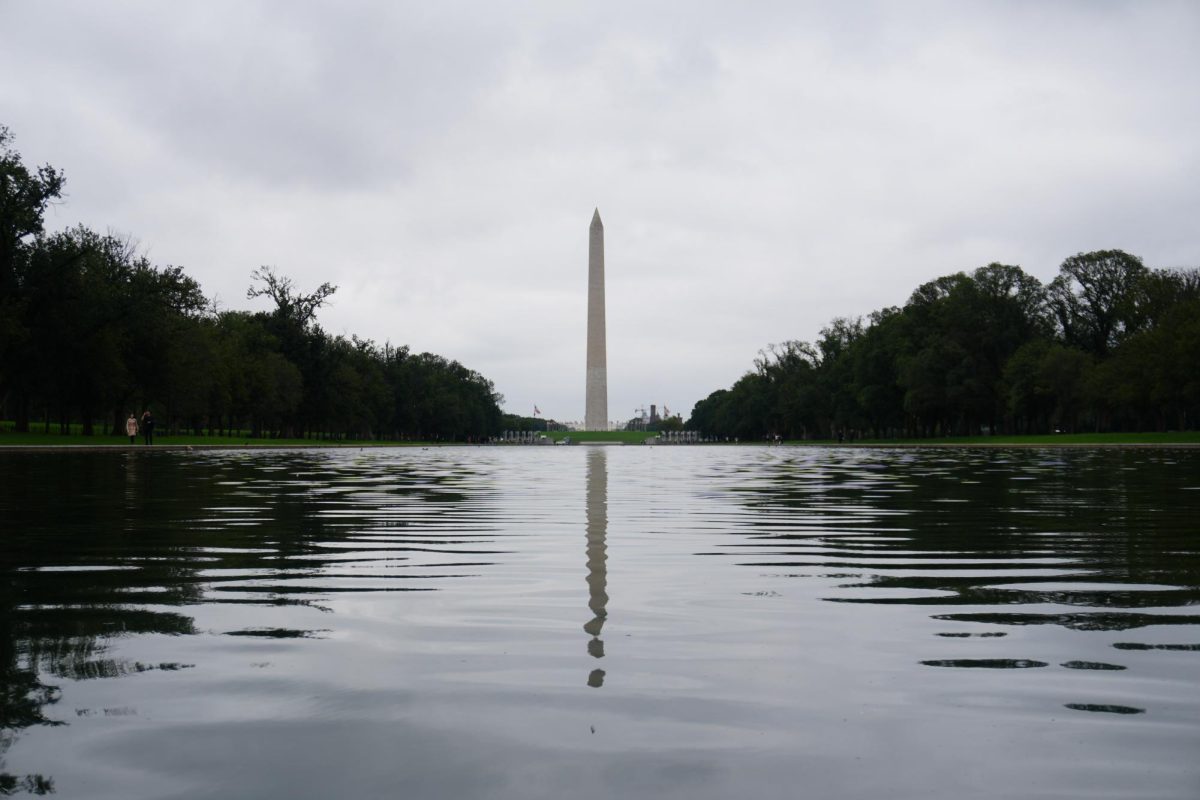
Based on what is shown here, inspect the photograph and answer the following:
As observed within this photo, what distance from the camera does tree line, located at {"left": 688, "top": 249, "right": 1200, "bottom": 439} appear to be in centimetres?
7294

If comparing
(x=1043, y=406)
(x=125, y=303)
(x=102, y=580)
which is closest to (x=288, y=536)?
(x=102, y=580)

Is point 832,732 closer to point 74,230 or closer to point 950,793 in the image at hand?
point 950,793

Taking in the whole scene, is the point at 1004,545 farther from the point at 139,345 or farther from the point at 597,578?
the point at 139,345

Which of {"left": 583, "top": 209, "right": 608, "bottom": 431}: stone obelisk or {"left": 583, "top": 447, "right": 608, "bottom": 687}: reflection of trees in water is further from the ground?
{"left": 583, "top": 209, "right": 608, "bottom": 431}: stone obelisk

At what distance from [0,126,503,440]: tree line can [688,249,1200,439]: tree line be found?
2012 inches

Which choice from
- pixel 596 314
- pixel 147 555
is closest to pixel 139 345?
pixel 596 314

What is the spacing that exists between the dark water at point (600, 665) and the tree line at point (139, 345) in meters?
46.7

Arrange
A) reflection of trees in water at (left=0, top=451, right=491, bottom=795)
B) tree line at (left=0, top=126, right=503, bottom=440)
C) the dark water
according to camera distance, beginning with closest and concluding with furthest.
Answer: the dark water < reflection of trees in water at (left=0, top=451, right=491, bottom=795) < tree line at (left=0, top=126, right=503, bottom=440)

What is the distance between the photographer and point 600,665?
4293 millimetres

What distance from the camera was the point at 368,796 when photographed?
277 cm

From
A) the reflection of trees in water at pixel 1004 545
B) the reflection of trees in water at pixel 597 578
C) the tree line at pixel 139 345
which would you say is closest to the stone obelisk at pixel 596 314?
the tree line at pixel 139 345

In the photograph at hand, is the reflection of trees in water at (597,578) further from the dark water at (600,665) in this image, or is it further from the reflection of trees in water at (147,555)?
the reflection of trees in water at (147,555)

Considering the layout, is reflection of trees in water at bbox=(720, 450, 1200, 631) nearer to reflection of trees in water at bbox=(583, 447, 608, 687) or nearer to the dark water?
the dark water

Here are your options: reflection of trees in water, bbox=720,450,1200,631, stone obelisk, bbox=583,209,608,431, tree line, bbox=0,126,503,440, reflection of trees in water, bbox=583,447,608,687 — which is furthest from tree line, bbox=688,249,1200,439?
reflection of trees in water, bbox=583,447,608,687
